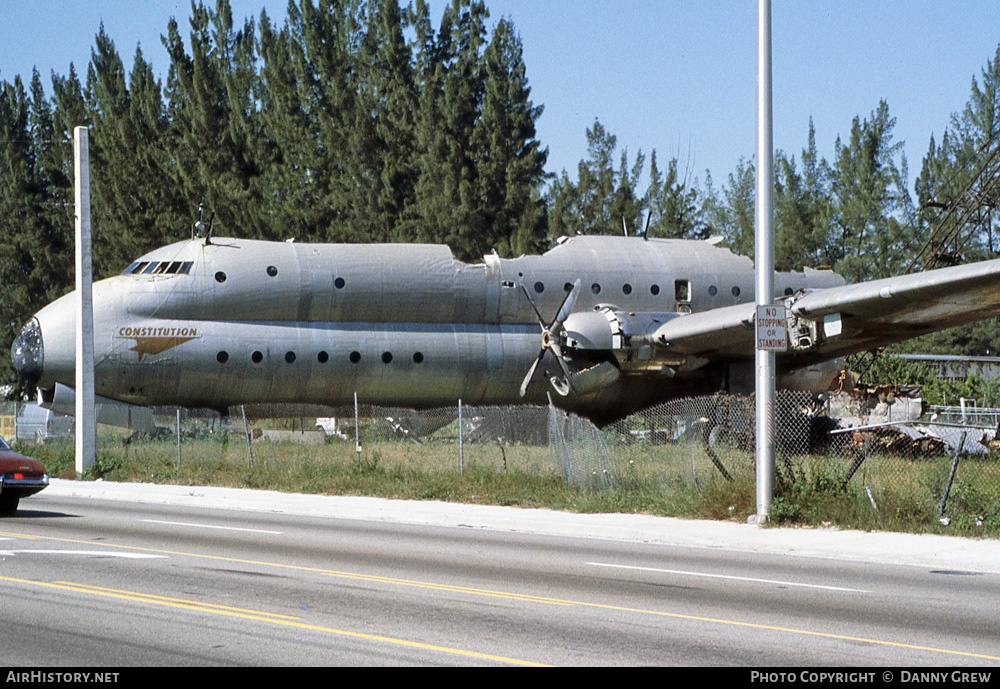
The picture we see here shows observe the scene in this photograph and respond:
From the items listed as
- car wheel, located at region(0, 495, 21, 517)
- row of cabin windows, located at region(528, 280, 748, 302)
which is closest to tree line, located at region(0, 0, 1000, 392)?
row of cabin windows, located at region(528, 280, 748, 302)

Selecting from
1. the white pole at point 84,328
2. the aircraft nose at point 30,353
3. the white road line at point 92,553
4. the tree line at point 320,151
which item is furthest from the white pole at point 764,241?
the tree line at point 320,151

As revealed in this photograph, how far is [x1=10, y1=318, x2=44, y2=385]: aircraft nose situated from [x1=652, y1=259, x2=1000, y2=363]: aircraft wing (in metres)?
15.4

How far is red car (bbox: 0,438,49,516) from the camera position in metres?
18.9

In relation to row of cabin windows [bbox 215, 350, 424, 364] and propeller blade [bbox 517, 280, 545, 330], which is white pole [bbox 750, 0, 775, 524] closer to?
propeller blade [bbox 517, 280, 545, 330]

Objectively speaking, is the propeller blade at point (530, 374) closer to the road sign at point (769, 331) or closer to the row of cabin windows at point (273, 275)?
the row of cabin windows at point (273, 275)

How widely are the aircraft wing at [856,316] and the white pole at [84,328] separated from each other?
45.1 ft

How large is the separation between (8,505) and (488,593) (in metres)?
Result: 11.2

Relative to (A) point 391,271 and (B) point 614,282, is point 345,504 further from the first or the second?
(B) point 614,282

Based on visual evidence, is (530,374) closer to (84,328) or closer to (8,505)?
(84,328)

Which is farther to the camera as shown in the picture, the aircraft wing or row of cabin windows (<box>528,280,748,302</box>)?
row of cabin windows (<box>528,280,748,302</box>)

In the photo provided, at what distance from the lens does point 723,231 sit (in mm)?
85188

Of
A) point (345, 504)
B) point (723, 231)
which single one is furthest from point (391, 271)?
point (723, 231)

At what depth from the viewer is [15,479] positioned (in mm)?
19000
